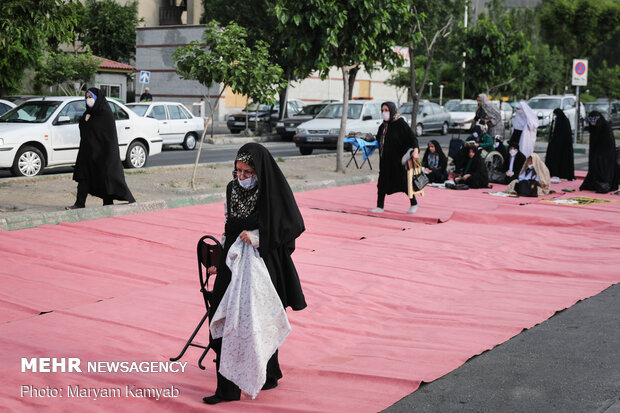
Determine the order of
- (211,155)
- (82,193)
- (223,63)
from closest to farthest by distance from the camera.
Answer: (82,193) → (223,63) → (211,155)

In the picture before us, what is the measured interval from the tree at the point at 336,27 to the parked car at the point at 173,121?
7303mm

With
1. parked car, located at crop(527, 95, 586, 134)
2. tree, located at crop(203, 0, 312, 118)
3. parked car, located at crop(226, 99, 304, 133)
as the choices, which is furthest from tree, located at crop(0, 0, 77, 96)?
parked car, located at crop(527, 95, 586, 134)

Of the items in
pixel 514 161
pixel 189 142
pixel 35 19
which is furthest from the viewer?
pixel 189 142

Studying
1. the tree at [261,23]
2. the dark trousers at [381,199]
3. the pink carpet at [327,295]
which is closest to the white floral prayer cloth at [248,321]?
the pink carpet at [327,295]

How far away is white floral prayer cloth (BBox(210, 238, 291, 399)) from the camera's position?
4.86 m

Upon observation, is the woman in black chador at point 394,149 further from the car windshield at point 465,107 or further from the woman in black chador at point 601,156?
the car windshield at point 465,107

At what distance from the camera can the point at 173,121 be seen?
2569 cm

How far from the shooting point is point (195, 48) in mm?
15852

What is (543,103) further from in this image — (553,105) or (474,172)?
(474,172)

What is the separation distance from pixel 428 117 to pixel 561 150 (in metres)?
17.7

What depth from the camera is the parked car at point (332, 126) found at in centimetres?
2511

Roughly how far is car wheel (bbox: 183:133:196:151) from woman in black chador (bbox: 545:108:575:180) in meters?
12.0

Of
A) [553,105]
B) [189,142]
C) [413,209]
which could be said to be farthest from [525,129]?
[553,105]

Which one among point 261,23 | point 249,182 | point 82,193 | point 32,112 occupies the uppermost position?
point 261,23
